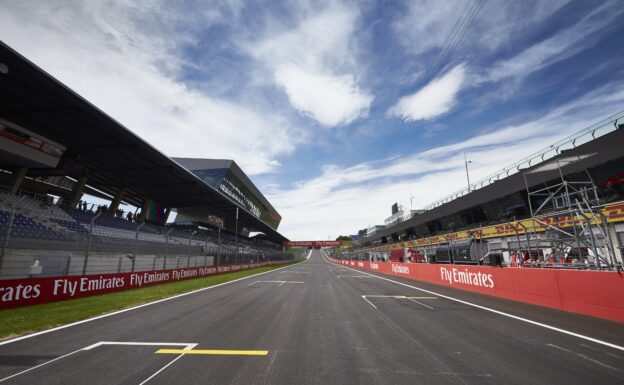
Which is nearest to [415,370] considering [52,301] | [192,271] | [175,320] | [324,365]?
[324,365]

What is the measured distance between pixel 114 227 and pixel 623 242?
121 feet

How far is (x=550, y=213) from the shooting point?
11062mm

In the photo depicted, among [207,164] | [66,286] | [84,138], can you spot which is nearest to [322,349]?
[66,286]

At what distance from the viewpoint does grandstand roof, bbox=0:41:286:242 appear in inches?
586

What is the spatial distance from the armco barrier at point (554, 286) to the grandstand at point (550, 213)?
60 cm

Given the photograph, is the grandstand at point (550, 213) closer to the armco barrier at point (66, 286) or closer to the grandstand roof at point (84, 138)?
the armco barrier at point (66, 286)

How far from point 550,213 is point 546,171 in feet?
56.7

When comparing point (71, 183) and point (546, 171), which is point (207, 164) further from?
point (546, 171)

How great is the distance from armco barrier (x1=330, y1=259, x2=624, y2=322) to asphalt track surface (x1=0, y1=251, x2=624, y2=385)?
23.3 inches

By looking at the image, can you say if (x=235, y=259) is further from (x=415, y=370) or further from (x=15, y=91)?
(x=415, y=370)

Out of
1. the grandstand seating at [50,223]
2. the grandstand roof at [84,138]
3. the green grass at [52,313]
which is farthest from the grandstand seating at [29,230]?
the grandstand roof at [84,138]

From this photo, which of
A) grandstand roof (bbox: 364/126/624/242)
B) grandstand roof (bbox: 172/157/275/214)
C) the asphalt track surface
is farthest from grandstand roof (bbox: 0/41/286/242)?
grandstand roof (bbox: 364/126/624/242)

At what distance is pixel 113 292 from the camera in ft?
44.0

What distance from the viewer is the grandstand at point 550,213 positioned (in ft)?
35.7
